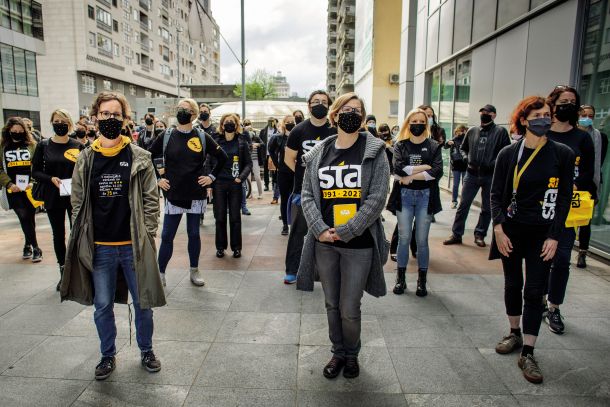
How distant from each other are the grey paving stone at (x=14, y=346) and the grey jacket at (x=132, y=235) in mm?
827

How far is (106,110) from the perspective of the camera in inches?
131

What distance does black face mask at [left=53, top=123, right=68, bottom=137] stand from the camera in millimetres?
5055

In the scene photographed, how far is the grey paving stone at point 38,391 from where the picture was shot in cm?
301

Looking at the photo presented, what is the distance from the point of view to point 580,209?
4.05 metres

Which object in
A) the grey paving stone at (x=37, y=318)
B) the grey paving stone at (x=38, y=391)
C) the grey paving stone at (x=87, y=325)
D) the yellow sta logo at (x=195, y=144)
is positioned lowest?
the grey paving stone at (x=37, y=318)

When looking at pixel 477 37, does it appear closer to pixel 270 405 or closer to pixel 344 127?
pixel 344 127

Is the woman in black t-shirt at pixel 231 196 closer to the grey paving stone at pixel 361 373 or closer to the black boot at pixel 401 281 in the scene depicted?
the black boot at pixel 401 281

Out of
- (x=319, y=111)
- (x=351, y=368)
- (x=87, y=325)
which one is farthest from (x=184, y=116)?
(x=351, y=368)

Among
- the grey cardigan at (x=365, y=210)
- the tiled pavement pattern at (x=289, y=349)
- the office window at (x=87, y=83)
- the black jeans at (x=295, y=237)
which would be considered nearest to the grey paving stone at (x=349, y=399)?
the tiled pavement pattern at (x=289, y=349)

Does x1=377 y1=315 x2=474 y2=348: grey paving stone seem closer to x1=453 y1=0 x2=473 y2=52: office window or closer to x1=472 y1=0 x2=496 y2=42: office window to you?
x1=472 y1=0 x2=496 y2=42: office window

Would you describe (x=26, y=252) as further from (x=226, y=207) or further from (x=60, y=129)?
(x=226, y=207)

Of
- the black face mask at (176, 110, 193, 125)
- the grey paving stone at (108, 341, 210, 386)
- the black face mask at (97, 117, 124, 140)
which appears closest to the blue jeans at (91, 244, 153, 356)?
the grey paving stone at (108, 341, 210, 386)

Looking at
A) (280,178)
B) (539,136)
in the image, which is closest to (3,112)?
(280,178)

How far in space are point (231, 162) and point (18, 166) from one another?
2.95 metres
